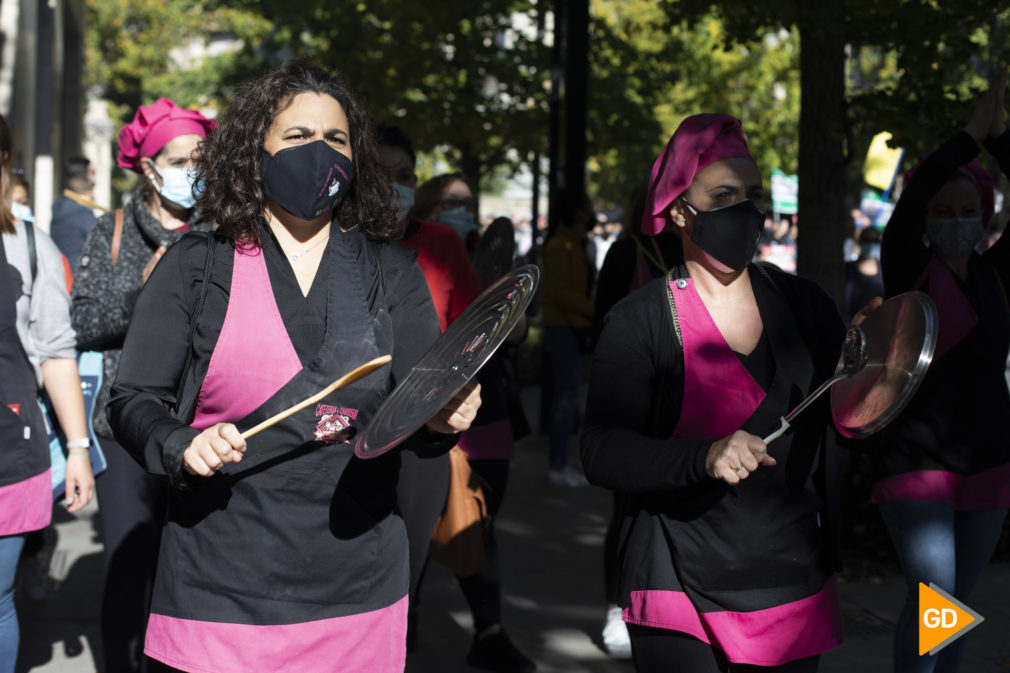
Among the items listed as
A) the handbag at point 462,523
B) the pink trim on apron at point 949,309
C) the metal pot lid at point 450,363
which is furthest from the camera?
the handbag at point 462,523

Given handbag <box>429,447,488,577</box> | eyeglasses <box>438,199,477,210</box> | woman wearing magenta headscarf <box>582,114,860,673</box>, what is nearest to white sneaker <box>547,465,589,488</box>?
eyeglasses <box>438,199,477,210</box>

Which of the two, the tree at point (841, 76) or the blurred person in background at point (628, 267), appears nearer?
the blurred person in background at point (628, 267)

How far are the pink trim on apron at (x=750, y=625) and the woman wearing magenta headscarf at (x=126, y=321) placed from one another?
198 cm

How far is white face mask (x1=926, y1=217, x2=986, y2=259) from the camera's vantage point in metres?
3.96

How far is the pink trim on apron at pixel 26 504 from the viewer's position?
3.52m

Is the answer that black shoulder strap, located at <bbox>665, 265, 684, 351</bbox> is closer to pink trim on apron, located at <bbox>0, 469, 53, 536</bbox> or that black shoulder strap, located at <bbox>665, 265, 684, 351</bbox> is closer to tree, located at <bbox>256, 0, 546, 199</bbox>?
pink trim on apron, located at <bbox>0, 469, 53, 536</bbox>

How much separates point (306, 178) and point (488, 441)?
258cm

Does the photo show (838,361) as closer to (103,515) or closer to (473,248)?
(103,515)

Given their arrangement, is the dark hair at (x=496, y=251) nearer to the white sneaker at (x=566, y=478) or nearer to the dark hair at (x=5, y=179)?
the dark hair at (x=5, y=179)

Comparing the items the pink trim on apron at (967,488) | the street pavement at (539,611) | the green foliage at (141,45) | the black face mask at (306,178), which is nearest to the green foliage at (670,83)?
the street pavement at (539,611)

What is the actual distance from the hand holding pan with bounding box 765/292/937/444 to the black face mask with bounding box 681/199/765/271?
1.07 ft

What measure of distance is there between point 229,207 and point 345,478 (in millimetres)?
676

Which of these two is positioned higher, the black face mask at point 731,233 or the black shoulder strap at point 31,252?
the black face mask at point 731,233

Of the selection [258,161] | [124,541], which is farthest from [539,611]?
[258,161]
